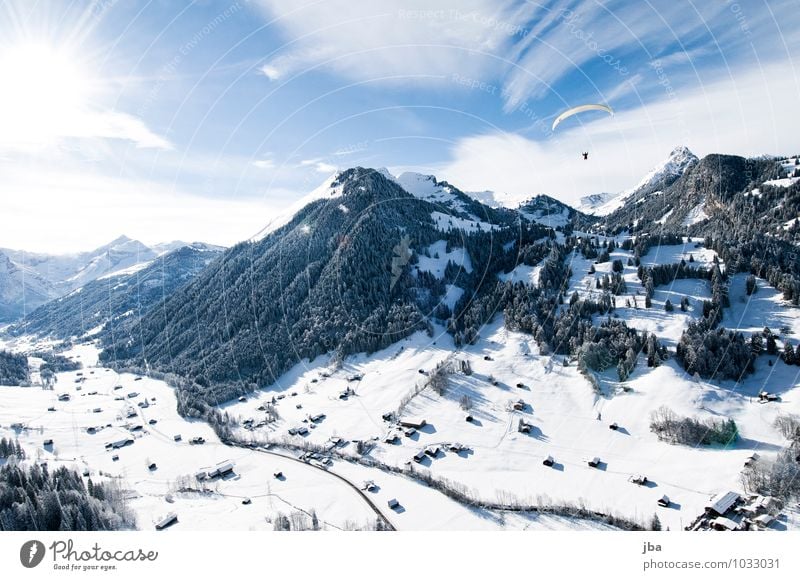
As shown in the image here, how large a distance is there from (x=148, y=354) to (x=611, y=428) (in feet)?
628

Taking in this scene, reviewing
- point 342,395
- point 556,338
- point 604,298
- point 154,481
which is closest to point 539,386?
point 556,338

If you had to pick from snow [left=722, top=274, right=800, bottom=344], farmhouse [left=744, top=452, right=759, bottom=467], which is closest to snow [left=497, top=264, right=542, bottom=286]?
snow [left=722, top=274, right=800, bottom=344]

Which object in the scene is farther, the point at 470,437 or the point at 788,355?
the point at 470,437

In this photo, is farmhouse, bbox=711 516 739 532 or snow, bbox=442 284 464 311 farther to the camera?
snow, bbox=442 284 464 311

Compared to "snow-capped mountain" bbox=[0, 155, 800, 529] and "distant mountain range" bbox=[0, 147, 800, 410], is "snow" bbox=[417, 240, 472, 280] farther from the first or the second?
"snow-capped mountain" bbox=[0, 155, 800, 529]

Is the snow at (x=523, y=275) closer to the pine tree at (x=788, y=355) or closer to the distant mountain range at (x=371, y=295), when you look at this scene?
the distant mountain range at (x=371, y=295)

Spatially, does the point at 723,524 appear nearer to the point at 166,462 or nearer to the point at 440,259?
the point at 166,462

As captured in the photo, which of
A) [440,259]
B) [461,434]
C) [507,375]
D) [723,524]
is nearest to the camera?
[723,524]

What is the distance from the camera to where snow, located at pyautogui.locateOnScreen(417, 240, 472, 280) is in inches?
6619

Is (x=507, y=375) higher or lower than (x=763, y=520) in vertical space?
higher

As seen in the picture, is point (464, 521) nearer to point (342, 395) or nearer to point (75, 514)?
point (75, 514)

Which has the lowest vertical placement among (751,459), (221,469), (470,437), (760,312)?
(221,469)

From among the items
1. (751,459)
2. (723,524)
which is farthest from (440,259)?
(723,524)

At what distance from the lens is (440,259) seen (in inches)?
6919
